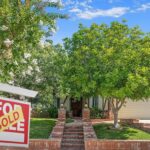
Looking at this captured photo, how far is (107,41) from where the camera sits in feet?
69.2

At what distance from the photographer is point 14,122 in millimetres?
4848

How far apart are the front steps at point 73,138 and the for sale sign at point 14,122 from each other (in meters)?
13.9

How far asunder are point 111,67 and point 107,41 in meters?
1.81

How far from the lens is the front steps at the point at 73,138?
62.0 ft

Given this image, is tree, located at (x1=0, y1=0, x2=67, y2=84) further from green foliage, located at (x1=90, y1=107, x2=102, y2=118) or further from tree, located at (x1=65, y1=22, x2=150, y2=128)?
green foliage, located at (x1=90, y1=107, x2=102, y2=118)

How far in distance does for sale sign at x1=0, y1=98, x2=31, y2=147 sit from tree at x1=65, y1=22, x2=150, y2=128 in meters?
13.8

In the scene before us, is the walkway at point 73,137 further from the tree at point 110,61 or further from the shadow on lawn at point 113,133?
the tree at point 110,61

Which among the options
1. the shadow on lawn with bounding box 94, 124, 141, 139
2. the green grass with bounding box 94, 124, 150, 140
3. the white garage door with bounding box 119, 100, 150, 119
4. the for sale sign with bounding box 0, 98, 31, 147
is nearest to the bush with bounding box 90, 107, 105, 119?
the white garage door with bounding box 119, 100, 150, 119

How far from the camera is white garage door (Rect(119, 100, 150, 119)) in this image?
1293 inches

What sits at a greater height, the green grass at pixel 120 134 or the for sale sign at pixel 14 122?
the for sale sign at pixel 14 122

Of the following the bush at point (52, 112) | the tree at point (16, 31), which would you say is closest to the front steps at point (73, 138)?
the bush at point (52, 112)

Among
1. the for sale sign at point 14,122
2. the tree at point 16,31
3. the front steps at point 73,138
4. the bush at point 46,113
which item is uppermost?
the tree at point 16,31

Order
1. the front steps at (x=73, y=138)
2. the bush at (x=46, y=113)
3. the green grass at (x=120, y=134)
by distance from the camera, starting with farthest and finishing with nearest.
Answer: the bush at (x=46, y=113) → the green grass at (x=120, y=134) → the front steps at (x=73, y=138)

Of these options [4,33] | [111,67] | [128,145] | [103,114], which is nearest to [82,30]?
[111,67]
